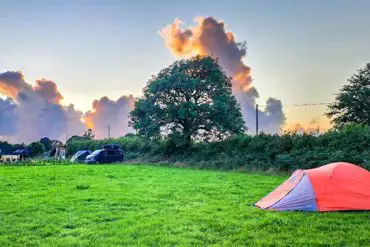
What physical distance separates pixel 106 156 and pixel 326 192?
3293 centimetres

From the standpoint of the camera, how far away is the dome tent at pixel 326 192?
10242mm

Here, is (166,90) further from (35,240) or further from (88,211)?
(35,240)

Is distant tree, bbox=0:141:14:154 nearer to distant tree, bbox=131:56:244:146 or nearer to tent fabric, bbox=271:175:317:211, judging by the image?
distant tree, bbox=131:56:244:146

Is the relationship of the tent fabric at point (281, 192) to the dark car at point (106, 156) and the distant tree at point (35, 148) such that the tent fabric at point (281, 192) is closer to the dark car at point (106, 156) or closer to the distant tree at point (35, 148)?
the dark car at point (106, 156)

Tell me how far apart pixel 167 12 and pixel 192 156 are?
616 inches

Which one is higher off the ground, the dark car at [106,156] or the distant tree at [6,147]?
the distant tree at [6,147]

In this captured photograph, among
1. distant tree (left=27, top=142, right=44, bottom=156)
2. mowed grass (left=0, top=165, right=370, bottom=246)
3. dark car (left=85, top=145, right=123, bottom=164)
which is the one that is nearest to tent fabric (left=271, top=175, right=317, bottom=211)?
mowed grass (left=0, top=165, right=370, bottom=246)

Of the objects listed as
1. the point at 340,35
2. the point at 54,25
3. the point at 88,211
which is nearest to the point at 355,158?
the point at 340,35

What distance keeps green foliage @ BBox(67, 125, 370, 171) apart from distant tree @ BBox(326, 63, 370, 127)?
49.3ft

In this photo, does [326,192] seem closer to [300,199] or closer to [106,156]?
[300,199]

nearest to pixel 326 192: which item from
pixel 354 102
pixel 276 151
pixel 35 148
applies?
pixel 276 151

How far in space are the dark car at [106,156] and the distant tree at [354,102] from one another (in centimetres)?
2480

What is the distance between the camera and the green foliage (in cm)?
2158

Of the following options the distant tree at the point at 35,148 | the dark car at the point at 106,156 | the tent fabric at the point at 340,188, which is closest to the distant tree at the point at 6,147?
the distant tree at the point at 35,148
